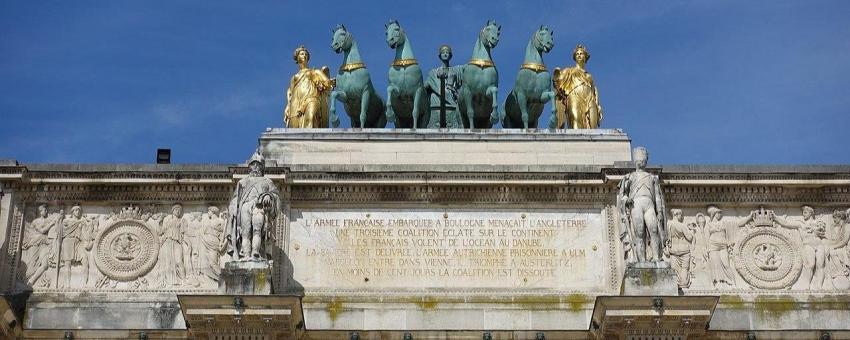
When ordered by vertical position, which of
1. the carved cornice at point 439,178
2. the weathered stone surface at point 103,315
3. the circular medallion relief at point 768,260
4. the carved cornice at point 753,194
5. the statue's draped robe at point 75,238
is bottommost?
the weathered stone surface at point 103,315

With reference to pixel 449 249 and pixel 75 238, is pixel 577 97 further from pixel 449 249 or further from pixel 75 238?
pixel 75 238

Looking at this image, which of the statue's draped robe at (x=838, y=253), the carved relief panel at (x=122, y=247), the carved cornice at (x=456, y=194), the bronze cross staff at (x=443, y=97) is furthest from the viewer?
the bronze cross staff at (x=443, y=97)

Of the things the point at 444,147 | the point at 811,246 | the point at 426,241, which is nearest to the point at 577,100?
the point at 444,147

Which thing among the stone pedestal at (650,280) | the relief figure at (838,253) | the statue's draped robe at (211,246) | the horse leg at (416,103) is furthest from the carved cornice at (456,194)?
the relief figure at (838,253)

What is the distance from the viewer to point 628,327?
2548 cm

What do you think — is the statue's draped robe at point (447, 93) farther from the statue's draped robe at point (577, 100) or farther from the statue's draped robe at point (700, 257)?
the statue's draped robe at point (700, 257)

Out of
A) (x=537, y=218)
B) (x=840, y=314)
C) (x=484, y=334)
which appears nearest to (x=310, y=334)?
(x=484, y=334)

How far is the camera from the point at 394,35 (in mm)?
30516

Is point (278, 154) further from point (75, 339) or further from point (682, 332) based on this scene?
point (682, 332)

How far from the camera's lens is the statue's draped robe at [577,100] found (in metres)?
30.4

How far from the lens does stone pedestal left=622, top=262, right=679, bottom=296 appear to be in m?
26.0

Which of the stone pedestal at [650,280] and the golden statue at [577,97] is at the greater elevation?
the golden statue at [577,97]

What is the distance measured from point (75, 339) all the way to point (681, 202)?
1033 cm

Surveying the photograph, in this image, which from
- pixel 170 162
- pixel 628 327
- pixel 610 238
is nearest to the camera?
pixel 628 327
